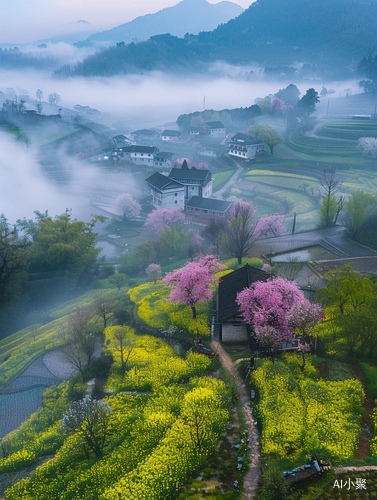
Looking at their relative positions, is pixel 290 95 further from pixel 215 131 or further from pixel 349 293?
pixel 349 293

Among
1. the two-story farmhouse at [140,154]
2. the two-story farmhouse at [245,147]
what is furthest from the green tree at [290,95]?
the two-story farmhouse at [140,154]

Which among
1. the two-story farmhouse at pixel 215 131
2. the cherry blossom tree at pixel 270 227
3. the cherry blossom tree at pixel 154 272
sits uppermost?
the two-story farmhouse at pixel 215 131

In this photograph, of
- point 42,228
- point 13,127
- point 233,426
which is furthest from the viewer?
point 13,127

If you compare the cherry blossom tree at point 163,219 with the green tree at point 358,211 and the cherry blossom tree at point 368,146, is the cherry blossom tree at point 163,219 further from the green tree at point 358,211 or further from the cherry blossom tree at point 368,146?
the cherry blossom tree at point 368,146

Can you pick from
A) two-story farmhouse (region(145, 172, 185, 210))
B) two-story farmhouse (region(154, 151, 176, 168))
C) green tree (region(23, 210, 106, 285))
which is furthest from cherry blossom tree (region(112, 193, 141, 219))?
two-story farmhouse (region(154, 151, 176, 168))

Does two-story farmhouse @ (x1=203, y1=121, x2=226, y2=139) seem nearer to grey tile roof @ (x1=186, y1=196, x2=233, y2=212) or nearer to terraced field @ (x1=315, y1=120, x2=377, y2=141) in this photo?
terraced field @ (x1=315, y1=120, x2=377, y2=141)

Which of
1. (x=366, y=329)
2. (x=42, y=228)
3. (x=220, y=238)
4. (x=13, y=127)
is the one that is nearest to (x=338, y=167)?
(x=220, y=238)

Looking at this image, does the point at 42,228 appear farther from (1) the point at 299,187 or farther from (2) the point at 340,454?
(1) the point at 299,187

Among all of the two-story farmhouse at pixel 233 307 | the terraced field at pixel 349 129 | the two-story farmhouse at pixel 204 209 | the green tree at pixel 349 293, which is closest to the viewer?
the green tree at pixel 349 293
